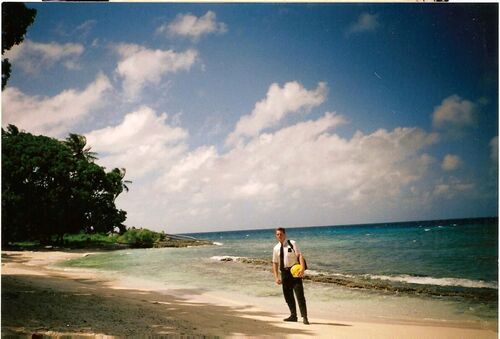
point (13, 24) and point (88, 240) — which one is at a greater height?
point (13, 24)

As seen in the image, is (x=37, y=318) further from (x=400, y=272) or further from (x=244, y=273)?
(x=400, y=272)

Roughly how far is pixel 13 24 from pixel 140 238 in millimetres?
4864

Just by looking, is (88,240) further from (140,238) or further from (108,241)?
(140,238)

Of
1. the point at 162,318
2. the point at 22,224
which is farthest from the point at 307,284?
the point at 22,224

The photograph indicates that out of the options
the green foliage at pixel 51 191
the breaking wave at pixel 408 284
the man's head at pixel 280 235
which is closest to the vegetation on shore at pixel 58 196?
the green foliage at pixel 51 191

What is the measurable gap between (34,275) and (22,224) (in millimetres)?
1030

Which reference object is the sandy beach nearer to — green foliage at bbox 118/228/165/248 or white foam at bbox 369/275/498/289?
green foliage at bbox 118/228/165/248

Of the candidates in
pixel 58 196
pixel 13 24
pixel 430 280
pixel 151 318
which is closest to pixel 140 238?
pixel 58 196

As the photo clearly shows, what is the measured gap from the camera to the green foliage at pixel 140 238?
26.3 feet

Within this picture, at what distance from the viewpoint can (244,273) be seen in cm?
839

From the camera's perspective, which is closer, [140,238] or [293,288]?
[293,288]

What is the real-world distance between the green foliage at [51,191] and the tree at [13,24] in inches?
38.2

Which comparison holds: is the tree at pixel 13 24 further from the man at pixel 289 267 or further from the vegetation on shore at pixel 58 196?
the man at pixel 289 267

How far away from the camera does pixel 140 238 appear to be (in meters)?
8.27
